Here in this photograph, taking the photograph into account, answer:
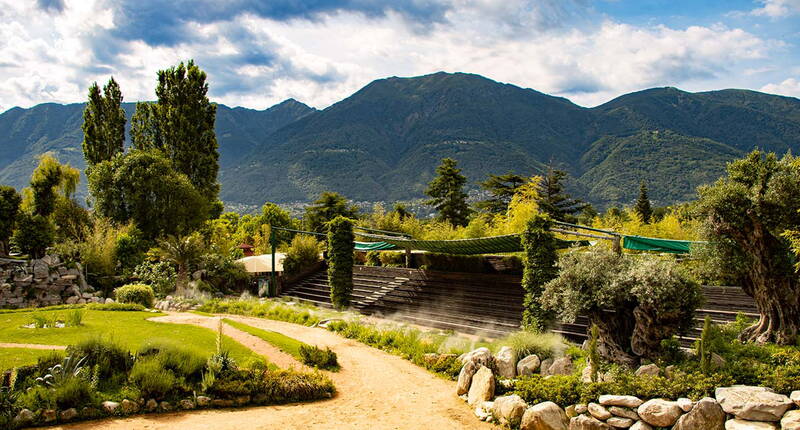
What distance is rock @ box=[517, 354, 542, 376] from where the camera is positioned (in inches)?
373

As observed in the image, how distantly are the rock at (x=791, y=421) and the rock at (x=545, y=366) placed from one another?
3.59 metres

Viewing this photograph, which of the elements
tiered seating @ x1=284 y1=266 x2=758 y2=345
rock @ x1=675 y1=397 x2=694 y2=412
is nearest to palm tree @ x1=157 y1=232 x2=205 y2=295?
tiered seating @ x1=284 y1=266 x2=758 y2=345

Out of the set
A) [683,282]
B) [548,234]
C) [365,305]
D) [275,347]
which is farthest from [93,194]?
[683,282]

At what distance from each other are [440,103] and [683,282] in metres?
161

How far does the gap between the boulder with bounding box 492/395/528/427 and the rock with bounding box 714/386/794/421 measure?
289 cm

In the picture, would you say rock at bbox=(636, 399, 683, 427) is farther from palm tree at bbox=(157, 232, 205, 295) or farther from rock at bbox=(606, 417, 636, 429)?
palm tree at bbox=(157, 232, 205, 295)

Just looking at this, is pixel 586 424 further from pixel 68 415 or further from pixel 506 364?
pixel 68 415

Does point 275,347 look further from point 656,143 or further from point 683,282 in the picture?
point 656,143

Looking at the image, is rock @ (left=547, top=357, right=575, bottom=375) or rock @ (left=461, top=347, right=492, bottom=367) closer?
rock @ (left=547, top=357, right=575, bottom=375)

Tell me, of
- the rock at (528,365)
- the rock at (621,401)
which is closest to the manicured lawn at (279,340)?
the rock at (528,365)

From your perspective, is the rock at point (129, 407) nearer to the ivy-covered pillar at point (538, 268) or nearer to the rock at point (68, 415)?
the rock at point (68, 415)

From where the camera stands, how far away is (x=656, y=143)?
A: 89.2m

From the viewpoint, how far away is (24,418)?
23.6 feet

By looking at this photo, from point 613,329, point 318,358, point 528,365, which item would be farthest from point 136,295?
point 613,329
